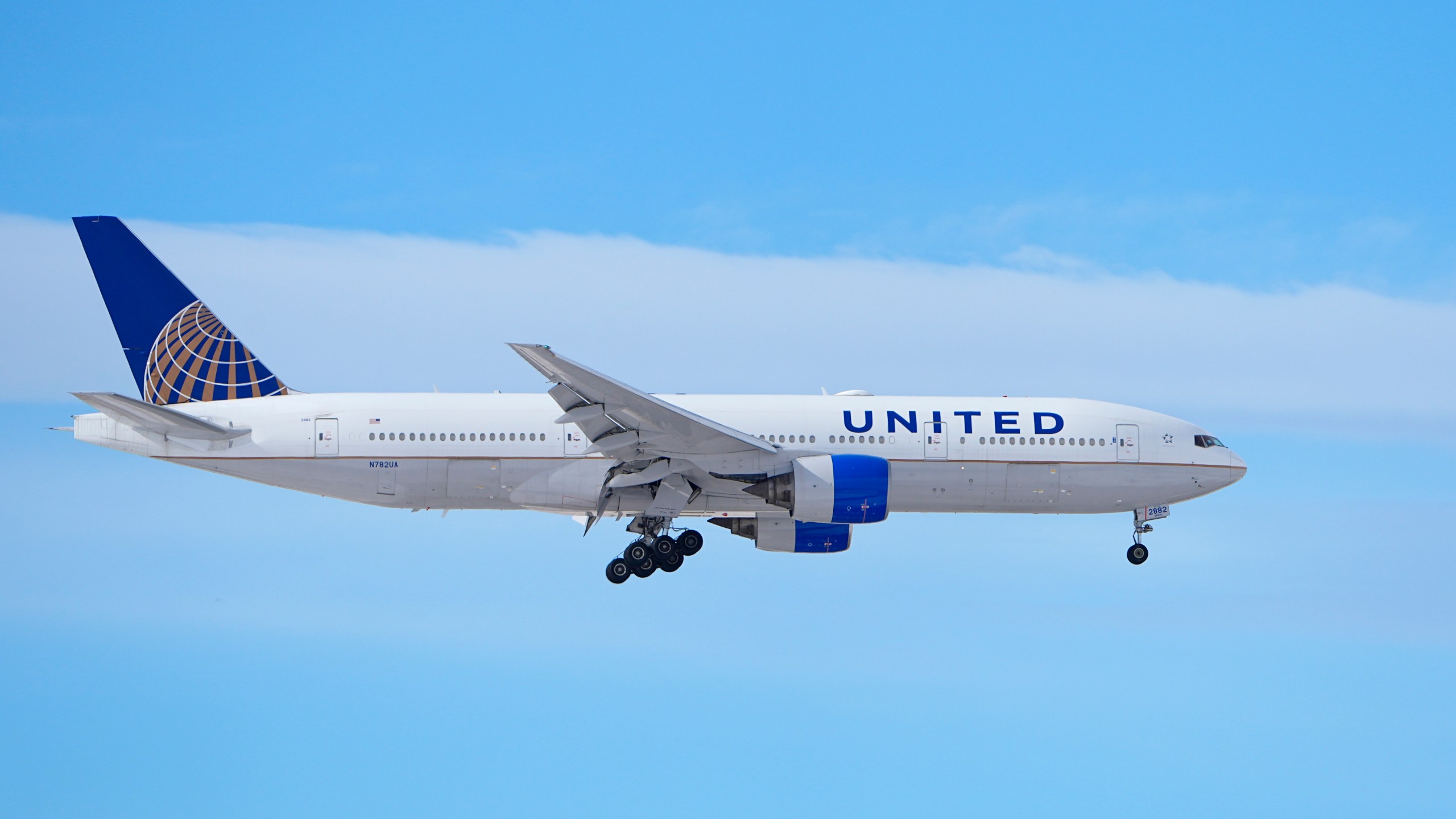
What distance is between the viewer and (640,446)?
70.3 ft

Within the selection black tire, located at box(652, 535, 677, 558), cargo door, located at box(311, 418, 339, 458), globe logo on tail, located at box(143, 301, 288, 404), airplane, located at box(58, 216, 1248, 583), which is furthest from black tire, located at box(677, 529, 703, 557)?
globe logo on tail, located at box(143, 301, 288, 404)

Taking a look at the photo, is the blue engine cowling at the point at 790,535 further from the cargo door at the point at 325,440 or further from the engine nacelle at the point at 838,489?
the cargo door at the point at 325,440

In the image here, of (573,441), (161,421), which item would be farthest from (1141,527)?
(161,421)

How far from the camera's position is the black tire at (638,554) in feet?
75.5

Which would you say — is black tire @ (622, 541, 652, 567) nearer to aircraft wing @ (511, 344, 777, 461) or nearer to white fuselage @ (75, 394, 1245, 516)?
white fuselage @ (75, 394, 1245, 516)

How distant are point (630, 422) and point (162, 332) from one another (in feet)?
35.7

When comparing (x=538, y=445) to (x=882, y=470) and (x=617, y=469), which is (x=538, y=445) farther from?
(x=882, y=470)

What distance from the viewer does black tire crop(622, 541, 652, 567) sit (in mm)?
23000

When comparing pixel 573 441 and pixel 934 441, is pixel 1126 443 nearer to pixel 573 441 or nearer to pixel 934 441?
pixel 934 441

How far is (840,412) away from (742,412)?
2031mm

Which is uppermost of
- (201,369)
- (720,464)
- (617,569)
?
(201,369)

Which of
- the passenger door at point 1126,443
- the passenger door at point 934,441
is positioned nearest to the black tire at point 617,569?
the passenger door at point 934,441

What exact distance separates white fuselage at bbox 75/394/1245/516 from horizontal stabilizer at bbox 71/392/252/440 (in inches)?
6.9

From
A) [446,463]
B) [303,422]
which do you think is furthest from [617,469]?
[303,422]
